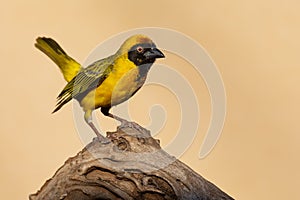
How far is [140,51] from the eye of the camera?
2.13ft

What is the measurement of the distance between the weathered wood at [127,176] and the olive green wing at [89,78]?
71 millimetres

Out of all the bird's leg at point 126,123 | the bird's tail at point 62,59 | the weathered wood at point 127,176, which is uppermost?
the bird's tail at point 62,59

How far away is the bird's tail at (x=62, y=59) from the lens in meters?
0.72

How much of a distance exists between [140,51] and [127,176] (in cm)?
14

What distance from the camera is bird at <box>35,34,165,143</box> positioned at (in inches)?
25.7

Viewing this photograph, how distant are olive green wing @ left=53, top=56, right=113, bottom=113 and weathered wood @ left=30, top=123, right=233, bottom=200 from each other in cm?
7

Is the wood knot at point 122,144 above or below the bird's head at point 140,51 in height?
below

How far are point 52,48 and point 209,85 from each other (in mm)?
225

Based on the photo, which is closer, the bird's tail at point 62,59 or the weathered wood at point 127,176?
the weathered wood at point 127,176

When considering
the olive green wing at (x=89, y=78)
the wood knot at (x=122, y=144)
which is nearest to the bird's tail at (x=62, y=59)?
the olive green wing at (x=89, y=78)

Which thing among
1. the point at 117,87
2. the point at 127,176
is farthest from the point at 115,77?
the point at 127,176

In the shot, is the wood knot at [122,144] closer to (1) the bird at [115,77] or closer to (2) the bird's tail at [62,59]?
(1) the bird at [115,77]

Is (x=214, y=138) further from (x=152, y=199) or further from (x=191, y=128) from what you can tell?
(x=152, y=199)

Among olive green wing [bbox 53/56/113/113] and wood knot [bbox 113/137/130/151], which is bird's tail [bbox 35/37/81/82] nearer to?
olive green wing [bbox 53/56/113/113]
